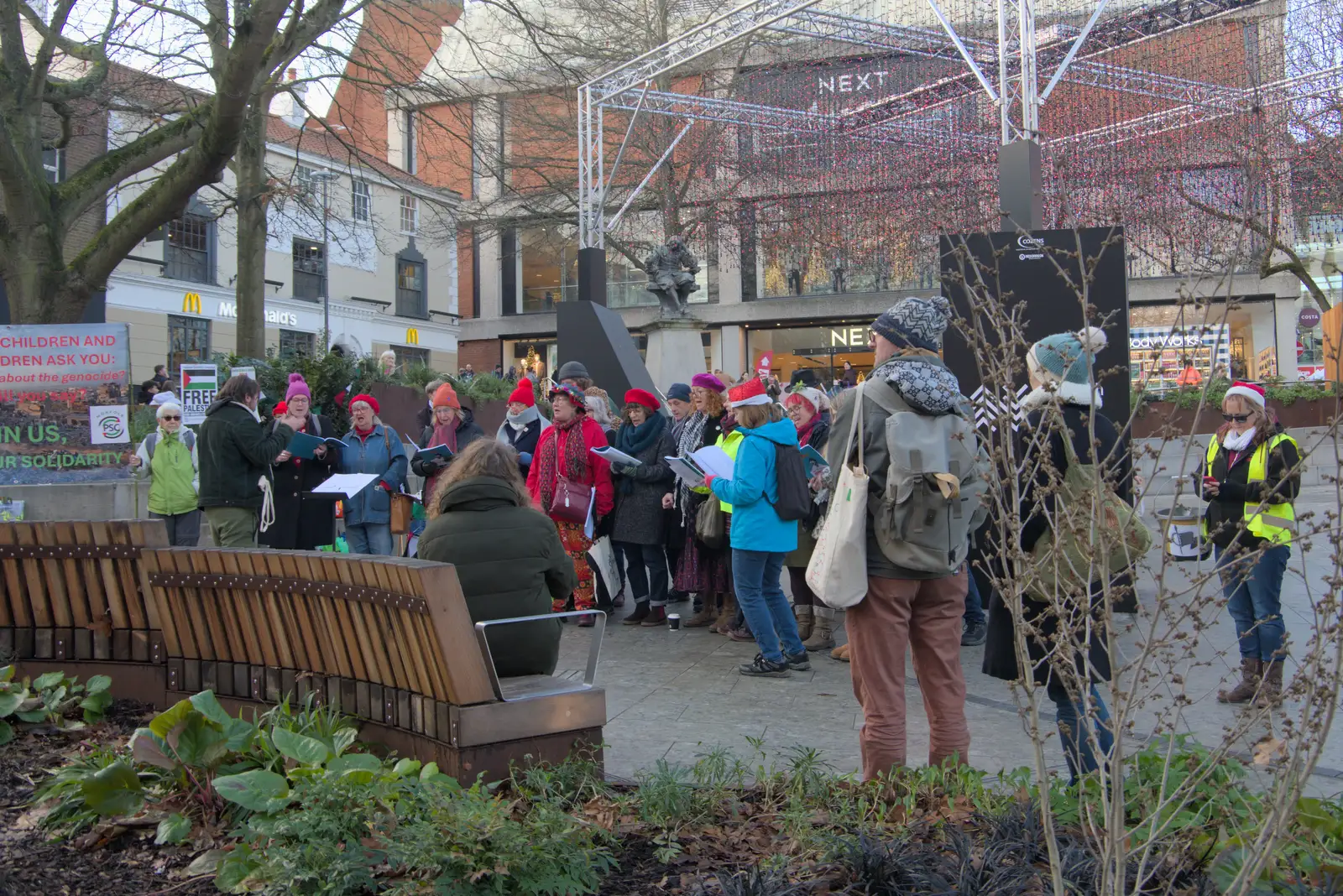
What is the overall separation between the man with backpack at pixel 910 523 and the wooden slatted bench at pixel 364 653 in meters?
1.06

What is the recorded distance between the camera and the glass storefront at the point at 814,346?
4038 cm

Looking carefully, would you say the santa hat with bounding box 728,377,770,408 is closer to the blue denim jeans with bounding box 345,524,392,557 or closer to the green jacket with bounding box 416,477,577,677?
the green jacket with bounding box 416,477,577,677

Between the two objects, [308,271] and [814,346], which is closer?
[308,271]

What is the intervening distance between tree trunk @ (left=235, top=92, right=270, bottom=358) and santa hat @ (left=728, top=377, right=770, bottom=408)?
13.2 m

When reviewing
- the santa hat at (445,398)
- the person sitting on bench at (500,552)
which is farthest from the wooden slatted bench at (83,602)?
the santa hat at (445,398)

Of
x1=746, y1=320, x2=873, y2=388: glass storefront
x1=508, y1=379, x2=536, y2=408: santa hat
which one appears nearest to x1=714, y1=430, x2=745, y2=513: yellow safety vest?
x1=508, y1=379, x2=536, y2=408: santa hat

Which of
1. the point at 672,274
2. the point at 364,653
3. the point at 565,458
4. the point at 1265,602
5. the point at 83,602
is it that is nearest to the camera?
the point at 364,653

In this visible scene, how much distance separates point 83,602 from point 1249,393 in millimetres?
6142

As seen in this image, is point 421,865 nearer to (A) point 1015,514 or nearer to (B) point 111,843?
(B) point 111,843

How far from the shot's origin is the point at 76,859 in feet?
12.8

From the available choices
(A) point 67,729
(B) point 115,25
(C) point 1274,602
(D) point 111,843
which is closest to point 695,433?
(C) point 1274,602

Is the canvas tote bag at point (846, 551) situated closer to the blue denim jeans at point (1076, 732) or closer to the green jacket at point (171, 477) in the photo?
the blue denim jeans at point (1076, 732)

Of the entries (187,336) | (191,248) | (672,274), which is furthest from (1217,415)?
(191,248)

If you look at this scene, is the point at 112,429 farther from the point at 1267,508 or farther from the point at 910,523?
the point at 1267,508
